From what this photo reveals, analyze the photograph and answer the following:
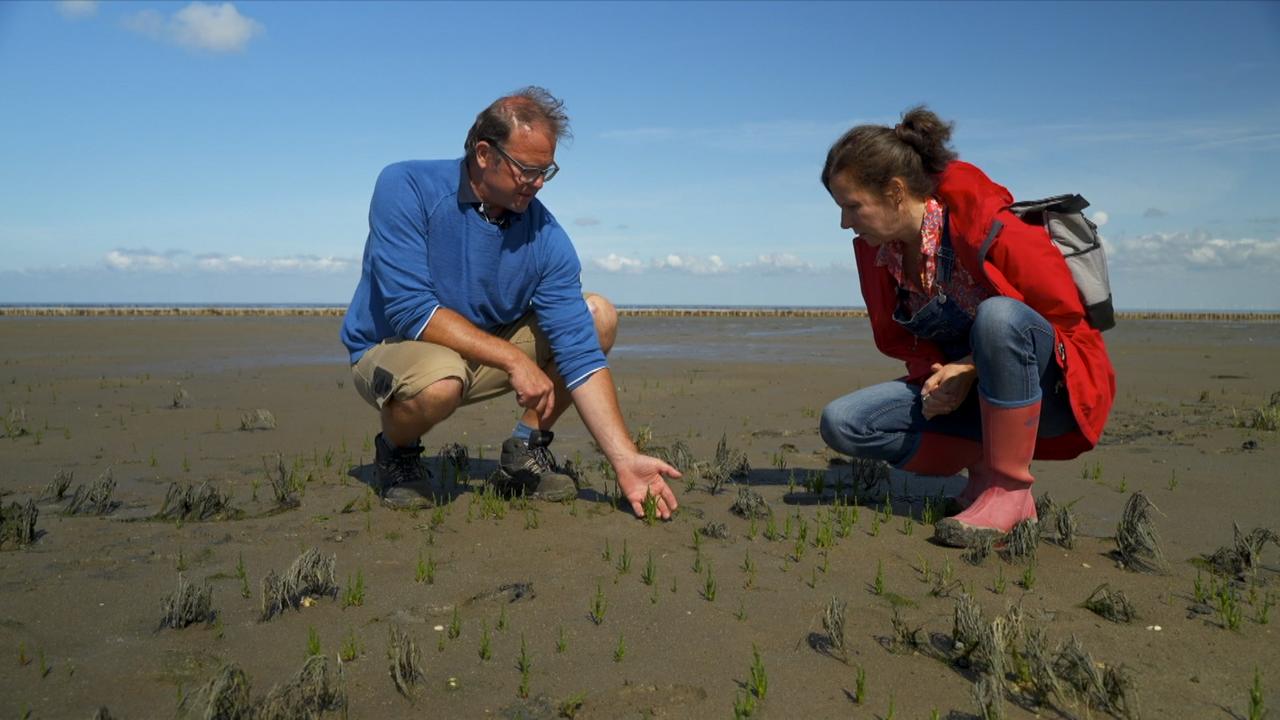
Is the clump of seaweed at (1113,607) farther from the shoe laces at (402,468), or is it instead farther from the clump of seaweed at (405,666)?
the shoe laces at (402,468)

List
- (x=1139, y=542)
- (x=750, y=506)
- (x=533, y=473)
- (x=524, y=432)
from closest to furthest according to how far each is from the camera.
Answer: (x=1139, y=542) < (x=750, y=506) < (x=533, y=473) < (x=524, y=432)

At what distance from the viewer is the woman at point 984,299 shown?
13.3 feet

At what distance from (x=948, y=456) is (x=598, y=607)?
7.67 feet

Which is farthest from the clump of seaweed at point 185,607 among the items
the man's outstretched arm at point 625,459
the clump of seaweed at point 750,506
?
the clump of seaweed at point 750,506

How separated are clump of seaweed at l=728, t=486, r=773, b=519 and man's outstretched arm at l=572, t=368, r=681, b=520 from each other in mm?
353

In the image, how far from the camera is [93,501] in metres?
4.65

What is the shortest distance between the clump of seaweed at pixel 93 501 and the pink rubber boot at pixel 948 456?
404 cm

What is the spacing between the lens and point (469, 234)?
4.64 meters

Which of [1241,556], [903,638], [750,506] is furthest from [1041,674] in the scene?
[750,506]

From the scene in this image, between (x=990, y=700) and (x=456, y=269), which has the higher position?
(x=456, y=269)

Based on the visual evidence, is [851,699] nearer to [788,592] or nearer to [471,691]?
[788,592]

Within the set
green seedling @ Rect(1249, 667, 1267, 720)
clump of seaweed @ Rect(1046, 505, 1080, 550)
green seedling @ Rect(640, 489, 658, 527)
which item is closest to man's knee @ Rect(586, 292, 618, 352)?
green seedling @ Rect(640, 489, 658, 527)

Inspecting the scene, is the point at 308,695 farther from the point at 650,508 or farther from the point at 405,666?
the point at 650,508

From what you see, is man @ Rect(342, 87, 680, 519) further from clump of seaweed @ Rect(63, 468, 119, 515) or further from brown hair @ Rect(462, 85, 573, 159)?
clump of seaweed @ Rect(63, 468, 119, 515)
